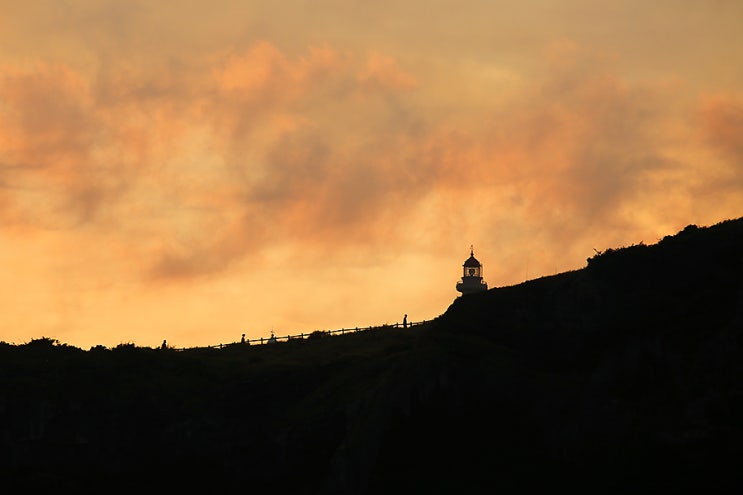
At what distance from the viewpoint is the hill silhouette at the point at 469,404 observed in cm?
9438

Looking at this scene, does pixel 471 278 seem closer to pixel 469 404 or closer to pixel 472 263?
pixel 472 263

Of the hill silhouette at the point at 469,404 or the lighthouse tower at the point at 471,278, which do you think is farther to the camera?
the lighthouse tower at the point at 471,278

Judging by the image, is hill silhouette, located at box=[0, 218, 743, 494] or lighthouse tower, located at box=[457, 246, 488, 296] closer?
hill silhouette, located at box=[0, 218, 743, 494]

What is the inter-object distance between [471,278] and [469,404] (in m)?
55.8

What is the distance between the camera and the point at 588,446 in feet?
317

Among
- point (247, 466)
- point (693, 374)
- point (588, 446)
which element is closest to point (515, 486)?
point (588, 446)

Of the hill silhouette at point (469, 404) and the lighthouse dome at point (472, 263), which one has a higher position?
the lighthouse dome at point (472, 263)

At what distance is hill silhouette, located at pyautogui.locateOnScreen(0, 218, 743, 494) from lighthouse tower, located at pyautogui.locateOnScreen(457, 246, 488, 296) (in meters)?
40.4

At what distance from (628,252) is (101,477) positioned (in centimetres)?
3737

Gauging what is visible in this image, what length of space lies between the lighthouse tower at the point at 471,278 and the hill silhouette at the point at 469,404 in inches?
1589

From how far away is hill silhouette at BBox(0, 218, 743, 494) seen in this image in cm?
9438

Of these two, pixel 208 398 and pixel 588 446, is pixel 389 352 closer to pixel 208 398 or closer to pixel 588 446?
pixel 208 398

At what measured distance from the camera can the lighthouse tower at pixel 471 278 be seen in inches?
6142

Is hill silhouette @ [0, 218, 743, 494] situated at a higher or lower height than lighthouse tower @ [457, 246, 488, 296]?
lower
